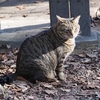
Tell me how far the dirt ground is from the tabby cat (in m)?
0.11

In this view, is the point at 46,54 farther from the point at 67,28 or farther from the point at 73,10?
the point at 73,10

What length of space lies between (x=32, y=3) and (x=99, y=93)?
582cm

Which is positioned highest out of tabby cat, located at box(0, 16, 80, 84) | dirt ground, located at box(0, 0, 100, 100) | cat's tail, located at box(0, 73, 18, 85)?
tabby cat, located at box(0, 16, 80, 84)

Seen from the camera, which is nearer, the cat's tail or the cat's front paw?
Answer: the cat's tail

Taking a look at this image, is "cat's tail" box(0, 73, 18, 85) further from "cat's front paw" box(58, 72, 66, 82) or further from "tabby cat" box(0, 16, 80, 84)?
"cat's front paw" box(58, 72, 66, 82)

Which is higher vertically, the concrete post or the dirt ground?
the concrete post

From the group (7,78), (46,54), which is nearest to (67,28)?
(46,54)

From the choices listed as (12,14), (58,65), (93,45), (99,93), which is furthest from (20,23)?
(99,93)

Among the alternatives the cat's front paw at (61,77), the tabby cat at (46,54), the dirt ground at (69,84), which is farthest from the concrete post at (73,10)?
the cat's front paw at (61,77)

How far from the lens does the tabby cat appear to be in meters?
5.25

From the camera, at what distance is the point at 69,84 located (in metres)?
5.32

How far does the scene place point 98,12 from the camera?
9.13 meters

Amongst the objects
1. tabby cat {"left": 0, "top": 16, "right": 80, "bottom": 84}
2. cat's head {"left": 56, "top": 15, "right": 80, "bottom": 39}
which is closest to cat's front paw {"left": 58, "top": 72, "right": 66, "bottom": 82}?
tabby cat {"left": 0, "top": 16, "right": 80, "bottom": 84}

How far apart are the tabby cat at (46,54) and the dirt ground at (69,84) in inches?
4.4
